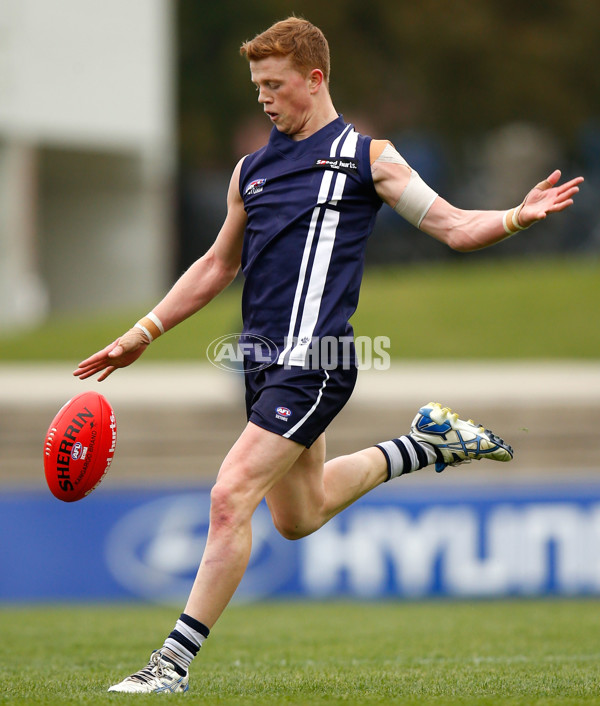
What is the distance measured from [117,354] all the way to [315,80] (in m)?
1.35

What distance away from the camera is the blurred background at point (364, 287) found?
10148 mm

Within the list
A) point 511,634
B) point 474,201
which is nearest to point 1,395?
point 511,634

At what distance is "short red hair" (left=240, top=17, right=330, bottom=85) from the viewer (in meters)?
5.01

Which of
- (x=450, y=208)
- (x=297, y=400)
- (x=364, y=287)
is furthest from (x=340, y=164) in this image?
(x=364, y=287)

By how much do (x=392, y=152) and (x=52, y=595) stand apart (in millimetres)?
6467

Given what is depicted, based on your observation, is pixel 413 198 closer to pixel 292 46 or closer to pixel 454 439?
pixel 292 46

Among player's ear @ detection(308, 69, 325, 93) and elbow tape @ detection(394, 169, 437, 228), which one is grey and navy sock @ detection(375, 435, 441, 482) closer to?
elbow tape @ detection(394, 169, 437, 228)

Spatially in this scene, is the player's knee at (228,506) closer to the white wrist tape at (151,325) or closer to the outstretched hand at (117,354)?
the outstretched hand at (117,354)

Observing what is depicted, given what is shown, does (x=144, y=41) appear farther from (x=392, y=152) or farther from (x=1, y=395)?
(x=392, y=152)

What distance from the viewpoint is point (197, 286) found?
17.8 feet

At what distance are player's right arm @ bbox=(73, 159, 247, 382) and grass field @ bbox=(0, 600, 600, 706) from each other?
1333mm

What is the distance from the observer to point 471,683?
5.21m

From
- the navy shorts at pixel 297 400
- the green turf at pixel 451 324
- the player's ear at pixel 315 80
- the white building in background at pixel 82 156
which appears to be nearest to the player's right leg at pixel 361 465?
the navy shorts at pixel 297 400

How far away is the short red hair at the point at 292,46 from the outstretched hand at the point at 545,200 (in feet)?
3.31
